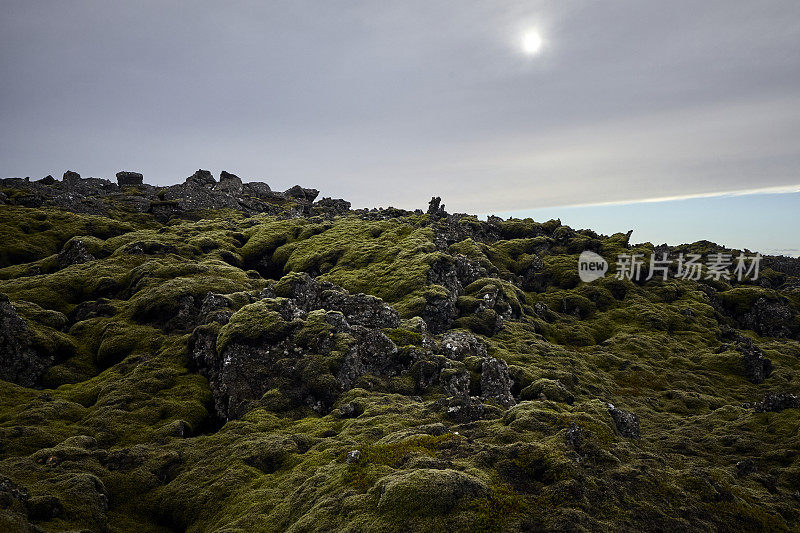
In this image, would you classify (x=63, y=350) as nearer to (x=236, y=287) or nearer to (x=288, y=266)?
(x=236, y=287)

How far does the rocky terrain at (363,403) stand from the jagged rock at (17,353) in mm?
106

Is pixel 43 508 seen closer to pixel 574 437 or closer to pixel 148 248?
pixel 574 437

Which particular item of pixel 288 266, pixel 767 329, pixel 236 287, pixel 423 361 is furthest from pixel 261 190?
pixel 767 329

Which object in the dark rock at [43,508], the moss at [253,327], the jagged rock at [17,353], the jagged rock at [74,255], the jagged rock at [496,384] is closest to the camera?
the dark rock at [43,508]

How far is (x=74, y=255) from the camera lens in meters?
43.7

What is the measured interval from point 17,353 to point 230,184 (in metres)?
99.6

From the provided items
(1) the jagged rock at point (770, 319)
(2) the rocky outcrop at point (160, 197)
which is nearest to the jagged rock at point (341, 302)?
(2) the rocky outcrop at point (160, 197)

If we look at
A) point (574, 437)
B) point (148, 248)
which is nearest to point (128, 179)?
point (148, 248)

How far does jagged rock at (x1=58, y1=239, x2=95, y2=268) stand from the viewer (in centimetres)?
4322

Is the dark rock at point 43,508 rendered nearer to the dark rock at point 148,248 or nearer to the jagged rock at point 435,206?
the dark rock at point 148,248

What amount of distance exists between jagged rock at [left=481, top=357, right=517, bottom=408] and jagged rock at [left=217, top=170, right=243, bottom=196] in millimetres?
105808

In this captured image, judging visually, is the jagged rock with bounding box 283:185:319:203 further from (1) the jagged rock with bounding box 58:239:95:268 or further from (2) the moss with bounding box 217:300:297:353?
(2) the moss with bounding box 217:300:297:353

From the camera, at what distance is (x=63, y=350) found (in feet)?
86.1

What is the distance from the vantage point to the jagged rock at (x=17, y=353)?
23.1 metres
